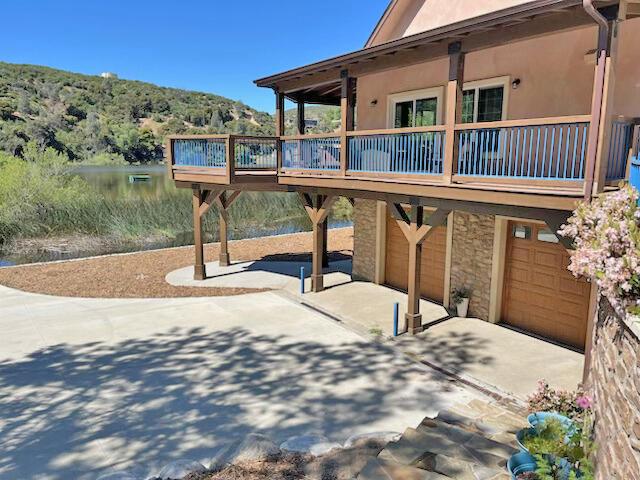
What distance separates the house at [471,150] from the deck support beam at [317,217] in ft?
0.13

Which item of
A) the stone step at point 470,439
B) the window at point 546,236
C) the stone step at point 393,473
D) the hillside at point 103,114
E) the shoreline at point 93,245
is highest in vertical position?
the hillside at point 103,114

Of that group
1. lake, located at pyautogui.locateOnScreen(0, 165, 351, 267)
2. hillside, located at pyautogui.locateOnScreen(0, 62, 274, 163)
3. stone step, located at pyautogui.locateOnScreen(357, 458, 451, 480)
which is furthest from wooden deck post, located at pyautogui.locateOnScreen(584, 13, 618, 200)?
hillside, located at pyautogui.locateOnScreen(0, 62, 274, 163)

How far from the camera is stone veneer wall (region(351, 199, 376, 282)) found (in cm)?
1303

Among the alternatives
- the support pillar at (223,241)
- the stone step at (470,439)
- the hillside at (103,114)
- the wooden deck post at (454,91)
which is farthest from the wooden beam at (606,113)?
the hillside at (103,114)

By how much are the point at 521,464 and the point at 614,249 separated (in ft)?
6.45

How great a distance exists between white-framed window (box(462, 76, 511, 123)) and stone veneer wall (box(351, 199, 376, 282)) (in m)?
3.76

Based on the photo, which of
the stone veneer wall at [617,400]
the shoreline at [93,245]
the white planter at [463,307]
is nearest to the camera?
the stone veneer wall at [617,400]

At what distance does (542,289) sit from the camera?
893 centimetres

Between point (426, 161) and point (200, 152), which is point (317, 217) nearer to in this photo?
point (426, 161)

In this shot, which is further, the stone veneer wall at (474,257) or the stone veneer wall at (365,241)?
the stone veneer wall at (365,241)

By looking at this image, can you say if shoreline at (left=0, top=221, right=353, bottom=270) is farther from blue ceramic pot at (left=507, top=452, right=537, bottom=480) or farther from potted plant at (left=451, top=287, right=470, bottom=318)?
blue ceramic pot at (left=507, top=452, right=537, bottom=480)

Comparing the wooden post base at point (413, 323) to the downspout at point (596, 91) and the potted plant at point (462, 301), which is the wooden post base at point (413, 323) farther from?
the downspout at point (596, 91)

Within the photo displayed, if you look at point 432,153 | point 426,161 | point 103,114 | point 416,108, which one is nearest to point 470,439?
point 426,161

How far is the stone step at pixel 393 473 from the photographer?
3902 millimetres
